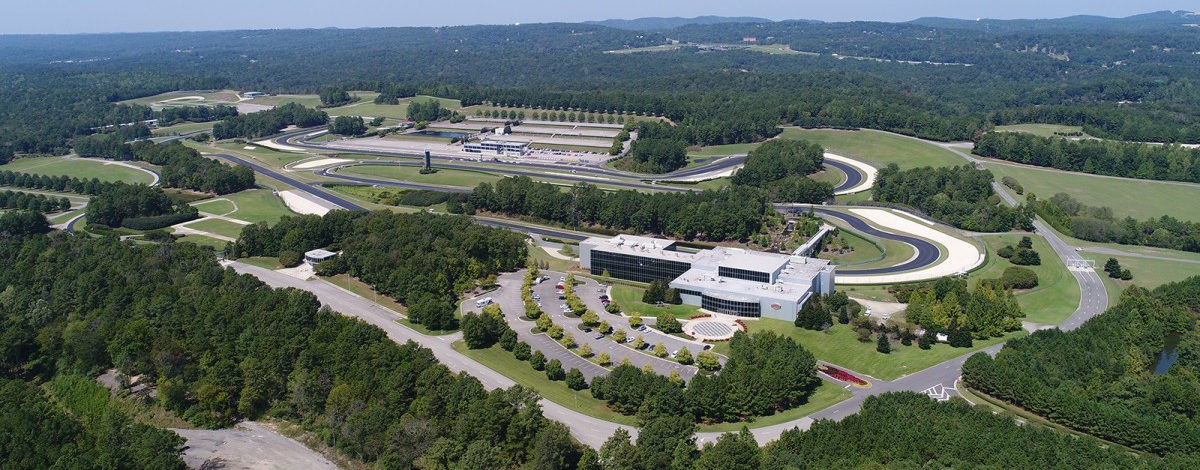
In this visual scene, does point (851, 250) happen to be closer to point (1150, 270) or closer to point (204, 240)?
point (1150, 270)

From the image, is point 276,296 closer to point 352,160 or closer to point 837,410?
point 837,410

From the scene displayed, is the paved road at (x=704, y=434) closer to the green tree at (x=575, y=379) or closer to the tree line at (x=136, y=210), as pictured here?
the green tree at (x=575, y=379)

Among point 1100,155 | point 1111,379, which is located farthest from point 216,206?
point 1100,155

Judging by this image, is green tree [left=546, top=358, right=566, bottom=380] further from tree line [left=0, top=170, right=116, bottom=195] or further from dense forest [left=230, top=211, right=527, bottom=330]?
tree line [left=0, top=170, right=116, bottom=195]

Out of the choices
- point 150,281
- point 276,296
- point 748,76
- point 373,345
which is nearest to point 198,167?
point 150,281

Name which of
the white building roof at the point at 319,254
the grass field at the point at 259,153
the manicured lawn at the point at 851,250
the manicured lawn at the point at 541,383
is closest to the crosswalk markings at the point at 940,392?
the manicured lawn at the point at 541,383

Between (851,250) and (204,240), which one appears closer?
(851,250)
